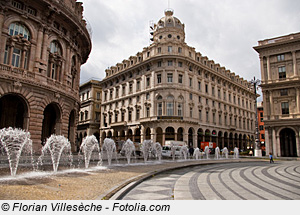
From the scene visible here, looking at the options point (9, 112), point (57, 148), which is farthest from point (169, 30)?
point (57, 148)

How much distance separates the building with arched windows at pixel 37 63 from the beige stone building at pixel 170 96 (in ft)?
68.7

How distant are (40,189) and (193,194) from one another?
16.4ft

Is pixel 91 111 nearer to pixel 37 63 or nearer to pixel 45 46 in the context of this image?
pixel 45 46

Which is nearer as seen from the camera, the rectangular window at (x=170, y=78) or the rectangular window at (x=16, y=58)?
the rectangular window at (x=16, y=58)

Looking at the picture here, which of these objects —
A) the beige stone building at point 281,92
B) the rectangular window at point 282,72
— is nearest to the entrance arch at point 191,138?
the beige stone building at point 281,92

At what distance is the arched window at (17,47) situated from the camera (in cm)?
1944

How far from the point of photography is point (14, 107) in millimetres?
22297

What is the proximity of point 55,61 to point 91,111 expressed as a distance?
37831mm

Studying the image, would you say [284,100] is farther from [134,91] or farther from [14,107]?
[14,107]

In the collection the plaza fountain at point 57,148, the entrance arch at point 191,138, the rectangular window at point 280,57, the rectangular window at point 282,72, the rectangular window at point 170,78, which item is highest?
the rectangular window at point 280,57

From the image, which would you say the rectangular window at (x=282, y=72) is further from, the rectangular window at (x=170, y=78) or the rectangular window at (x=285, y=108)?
the rectangular window at (x=170, y=78)

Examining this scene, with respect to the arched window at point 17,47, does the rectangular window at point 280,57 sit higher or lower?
higher

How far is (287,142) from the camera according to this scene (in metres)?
37.3

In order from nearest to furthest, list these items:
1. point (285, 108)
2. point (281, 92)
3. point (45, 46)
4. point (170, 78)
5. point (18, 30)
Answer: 1. point (18, 30)
2. point (45, 46)
3. point (285, 108)
4. point (281, 92)
5. point (170, 78)
